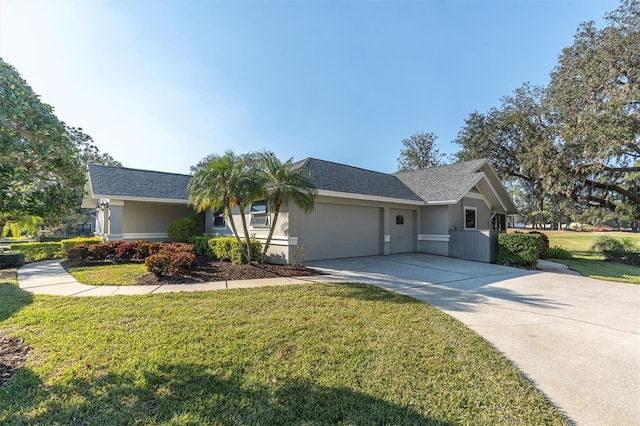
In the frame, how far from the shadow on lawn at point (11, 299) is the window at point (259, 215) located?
708 cm

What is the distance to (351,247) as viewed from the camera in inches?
510

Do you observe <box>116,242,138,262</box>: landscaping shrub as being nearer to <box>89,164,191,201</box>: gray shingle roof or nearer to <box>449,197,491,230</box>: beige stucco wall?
<box>89,164,191,201</box>: gray shingle roof

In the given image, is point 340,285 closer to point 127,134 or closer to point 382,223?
point 382,223

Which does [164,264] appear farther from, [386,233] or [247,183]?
[386,233]

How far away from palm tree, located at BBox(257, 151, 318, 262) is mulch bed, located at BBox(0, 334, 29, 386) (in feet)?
20.9

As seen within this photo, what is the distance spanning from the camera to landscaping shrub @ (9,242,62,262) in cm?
1255

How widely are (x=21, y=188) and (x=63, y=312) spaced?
2.77 metres

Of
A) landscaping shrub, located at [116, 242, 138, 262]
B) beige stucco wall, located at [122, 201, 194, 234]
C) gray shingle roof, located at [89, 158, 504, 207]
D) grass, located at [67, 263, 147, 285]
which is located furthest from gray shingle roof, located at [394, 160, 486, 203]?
landscaping shrub, located at [116, 242, 138, 262]

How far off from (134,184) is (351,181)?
1131 cm

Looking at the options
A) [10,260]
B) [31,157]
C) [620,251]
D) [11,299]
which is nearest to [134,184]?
[10,260]

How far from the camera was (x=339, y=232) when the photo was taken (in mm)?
12531

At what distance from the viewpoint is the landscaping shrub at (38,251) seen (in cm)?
1255

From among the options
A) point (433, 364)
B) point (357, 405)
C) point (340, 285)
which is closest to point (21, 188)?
point (357, 405)

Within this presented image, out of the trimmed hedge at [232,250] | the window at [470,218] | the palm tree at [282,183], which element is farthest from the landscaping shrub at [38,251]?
the window at [470,218]
